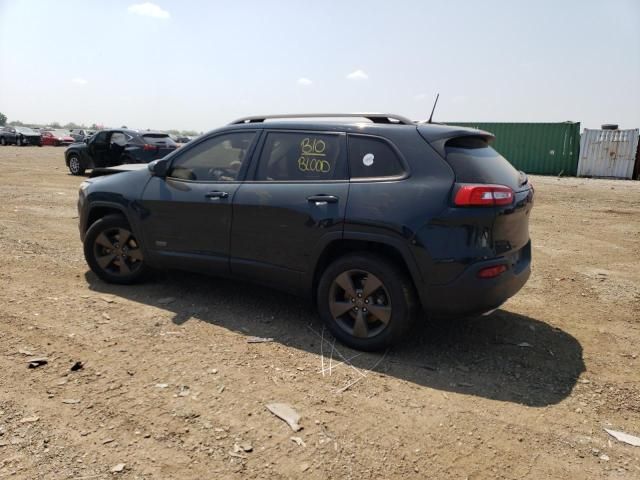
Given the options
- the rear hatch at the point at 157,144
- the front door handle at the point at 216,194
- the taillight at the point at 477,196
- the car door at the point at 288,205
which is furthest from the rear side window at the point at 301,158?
the rear hatch at the point at 157,144

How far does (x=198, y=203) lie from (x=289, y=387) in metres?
1.97

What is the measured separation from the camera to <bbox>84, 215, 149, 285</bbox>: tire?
5.02m

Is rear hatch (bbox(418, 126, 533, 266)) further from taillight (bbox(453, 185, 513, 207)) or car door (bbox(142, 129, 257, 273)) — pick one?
car door (bbox(142, 129, 257, 273))

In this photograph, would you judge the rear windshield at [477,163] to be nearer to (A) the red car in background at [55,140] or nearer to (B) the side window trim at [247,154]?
(B) the side window trim at [247,154]

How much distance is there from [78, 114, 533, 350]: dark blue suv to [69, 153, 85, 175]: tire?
41.3 feet

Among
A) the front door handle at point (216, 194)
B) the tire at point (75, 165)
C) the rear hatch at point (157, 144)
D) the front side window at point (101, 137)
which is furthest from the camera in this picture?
the tire at point (75, 165)

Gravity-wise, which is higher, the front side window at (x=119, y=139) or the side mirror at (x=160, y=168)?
the front side window at (x=119, y=139)

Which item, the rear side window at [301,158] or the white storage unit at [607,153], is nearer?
the rear side window at [301,158]

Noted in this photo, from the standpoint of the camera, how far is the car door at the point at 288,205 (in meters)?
3.82

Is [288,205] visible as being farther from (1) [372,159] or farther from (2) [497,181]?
(2) [497,181]

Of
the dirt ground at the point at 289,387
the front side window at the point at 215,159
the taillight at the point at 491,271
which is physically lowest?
the dirt ground at the point at 289,387

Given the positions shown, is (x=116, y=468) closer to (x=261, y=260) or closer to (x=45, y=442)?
(x=45, y=442)

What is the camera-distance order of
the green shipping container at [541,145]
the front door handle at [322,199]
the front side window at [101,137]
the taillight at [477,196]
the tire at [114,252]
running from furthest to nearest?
the green shipping container at [541,145] → the front side window at [101,137] → the tire at [114,252] → the front door handle at [322,199] → the taillight at [477,196]

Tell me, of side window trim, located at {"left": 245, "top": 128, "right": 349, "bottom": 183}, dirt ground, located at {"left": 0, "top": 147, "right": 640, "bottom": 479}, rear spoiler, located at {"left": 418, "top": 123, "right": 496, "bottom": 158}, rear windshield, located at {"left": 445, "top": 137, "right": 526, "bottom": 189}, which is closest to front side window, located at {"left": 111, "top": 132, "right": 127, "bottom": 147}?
dirt ground, located at {"left": 0, "top": 147, "right": 640, "bottom": 479}
